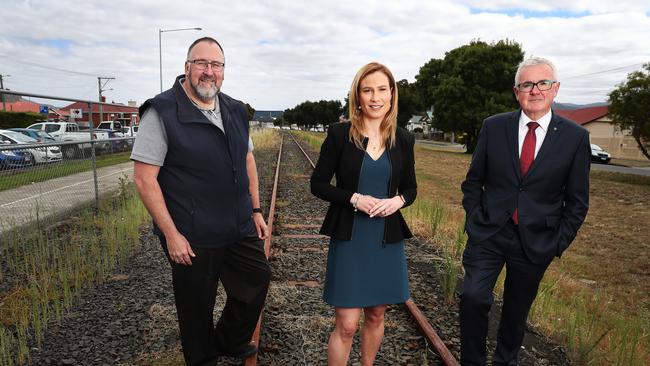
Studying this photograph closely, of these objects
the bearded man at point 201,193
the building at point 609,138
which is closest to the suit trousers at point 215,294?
the bearded man at point 201,193

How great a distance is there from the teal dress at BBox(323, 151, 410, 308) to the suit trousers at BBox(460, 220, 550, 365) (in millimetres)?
547

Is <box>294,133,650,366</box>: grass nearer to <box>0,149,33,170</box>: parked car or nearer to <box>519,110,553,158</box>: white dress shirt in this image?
<box>519,110,553,158</box>: white dress shirt

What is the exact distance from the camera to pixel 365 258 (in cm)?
263

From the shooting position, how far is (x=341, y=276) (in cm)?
263

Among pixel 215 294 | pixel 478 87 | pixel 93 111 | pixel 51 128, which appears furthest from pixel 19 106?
pixel 478 87

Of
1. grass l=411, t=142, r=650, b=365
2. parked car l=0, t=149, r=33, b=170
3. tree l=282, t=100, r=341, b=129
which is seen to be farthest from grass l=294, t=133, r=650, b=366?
tree l=282, t=100, r=341, b=129

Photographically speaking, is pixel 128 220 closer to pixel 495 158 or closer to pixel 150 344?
pixel 150 344

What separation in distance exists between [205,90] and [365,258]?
4.38 ft

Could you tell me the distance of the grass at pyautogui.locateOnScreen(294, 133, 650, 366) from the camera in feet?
11.8

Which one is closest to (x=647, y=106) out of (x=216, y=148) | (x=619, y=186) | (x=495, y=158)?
(x=619, y=186)

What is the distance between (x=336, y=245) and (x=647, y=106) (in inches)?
792

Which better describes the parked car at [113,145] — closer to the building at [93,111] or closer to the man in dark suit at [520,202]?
the building at [93,111]

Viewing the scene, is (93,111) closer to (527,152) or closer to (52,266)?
(52,266)

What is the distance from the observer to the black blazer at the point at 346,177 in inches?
103
